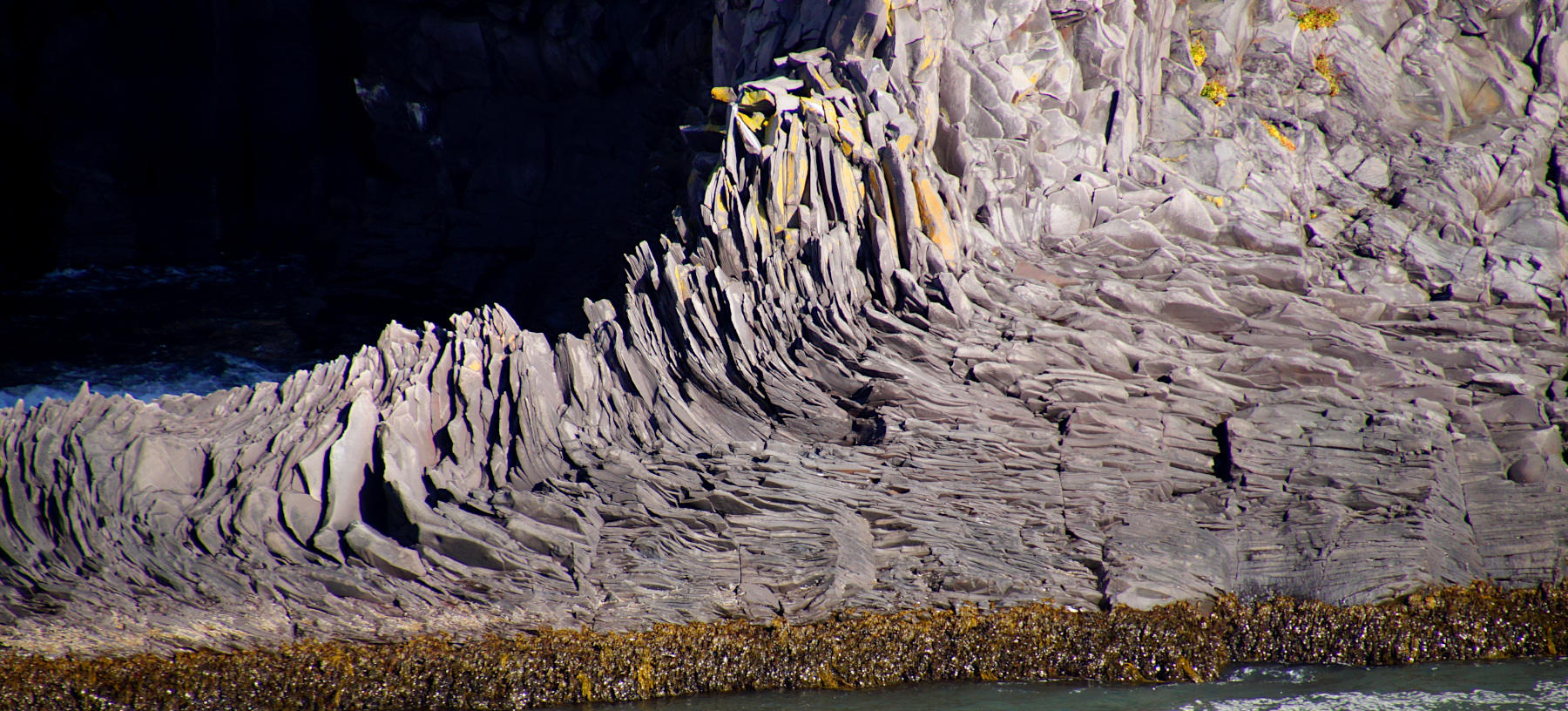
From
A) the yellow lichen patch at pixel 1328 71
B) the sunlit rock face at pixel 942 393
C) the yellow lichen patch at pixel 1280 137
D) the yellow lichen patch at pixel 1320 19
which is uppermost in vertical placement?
the yellow lichen patch at pixel 1320 19

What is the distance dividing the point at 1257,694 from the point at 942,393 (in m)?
4.43

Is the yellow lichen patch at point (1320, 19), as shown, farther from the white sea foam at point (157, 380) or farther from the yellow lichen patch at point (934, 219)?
the white sea foam at point (157, 380)

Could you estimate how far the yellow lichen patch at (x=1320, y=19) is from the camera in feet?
54.1

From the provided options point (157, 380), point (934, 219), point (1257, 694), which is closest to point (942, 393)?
point (934, 219)

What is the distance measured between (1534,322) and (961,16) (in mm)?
8641

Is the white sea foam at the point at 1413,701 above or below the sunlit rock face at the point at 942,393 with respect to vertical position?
below

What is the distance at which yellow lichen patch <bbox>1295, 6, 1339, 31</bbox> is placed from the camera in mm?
16500

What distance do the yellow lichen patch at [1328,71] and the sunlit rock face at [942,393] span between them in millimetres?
159

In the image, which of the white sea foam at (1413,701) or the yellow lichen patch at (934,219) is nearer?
the white sea foam at (1413,701)

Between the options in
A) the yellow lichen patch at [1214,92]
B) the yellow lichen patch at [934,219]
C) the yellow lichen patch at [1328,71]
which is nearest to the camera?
the yellow lichen patch at [934,219]

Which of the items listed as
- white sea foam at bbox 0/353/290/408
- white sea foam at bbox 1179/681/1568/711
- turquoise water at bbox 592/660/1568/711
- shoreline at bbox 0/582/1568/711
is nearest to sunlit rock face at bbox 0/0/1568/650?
shoreline at bbox 0/582/1568/711

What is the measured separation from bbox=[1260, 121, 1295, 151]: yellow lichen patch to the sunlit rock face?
0.39ft

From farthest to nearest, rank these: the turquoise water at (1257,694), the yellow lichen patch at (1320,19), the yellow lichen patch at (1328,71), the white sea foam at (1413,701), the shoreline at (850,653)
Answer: the yellow lichen patch at (1320,19) → the yellow lichen patch at (1328,71) → the shoreline at (850,653) → the turquoise water at (1257,694) → the white sea foam at (1413,701)

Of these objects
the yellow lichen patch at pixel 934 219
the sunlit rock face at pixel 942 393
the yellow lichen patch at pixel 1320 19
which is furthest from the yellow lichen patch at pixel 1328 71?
the yellow lichen patch at pixel 934 219
